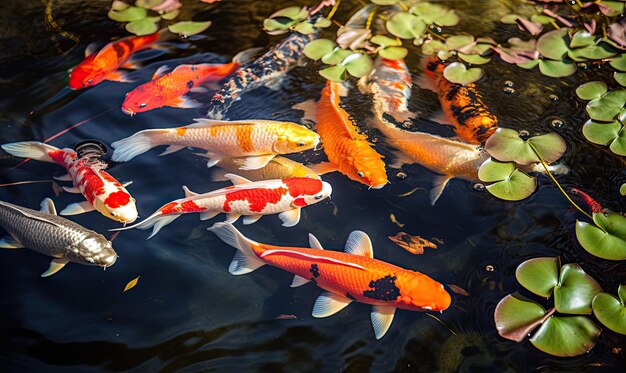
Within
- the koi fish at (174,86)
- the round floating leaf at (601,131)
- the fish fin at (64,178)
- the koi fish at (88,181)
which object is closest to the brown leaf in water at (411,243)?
the round floating leaf at (601,131)

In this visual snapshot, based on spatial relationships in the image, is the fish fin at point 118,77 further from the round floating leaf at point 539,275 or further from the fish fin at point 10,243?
the round floating leaf at point 539,275

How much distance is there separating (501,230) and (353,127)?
3.69 feet

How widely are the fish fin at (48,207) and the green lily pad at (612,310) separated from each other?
2.87 meters

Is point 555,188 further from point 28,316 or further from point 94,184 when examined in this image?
point 28,316

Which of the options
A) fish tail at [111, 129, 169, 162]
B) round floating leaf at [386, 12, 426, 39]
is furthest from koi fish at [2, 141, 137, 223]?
round floating leaf at [386, 12, 426, 39]

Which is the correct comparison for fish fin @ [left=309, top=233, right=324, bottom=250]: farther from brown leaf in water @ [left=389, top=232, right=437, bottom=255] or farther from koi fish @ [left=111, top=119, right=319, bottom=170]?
koi fish @ [left=111, top=119, right=319, bottom=170]

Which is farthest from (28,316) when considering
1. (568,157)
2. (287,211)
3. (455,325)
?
(568,157)

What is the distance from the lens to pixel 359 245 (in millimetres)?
2912

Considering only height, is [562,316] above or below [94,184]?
below

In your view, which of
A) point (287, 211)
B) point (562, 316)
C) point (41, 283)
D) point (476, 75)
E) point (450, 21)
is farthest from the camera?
point (450, 21)

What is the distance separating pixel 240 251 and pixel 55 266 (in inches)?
39.2

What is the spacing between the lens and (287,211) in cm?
313

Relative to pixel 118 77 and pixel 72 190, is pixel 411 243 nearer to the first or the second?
pixel 72 190

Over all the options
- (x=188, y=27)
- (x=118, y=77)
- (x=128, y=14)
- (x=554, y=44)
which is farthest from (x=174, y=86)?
(x=554, y=44)
